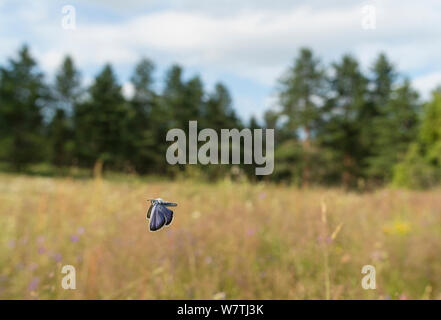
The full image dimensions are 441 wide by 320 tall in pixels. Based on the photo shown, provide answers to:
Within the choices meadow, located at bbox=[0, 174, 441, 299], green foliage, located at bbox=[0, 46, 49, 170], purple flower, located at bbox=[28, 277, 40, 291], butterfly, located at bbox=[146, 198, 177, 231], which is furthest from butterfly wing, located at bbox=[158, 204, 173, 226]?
green foliage, located at bbox=[0, 46, 49, 170]

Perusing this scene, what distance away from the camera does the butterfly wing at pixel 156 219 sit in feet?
0.96

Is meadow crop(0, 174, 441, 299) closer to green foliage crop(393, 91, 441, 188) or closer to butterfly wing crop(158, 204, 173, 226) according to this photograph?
butterfly wing crop(158, 204, 173, 226)

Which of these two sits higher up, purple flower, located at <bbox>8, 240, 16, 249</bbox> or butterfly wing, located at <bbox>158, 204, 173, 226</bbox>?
butterfly wing, located at <bbox>158, 204, 173, 226</bbox>

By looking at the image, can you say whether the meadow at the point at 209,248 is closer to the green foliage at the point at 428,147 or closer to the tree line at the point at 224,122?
the tree line at the point at 224,122

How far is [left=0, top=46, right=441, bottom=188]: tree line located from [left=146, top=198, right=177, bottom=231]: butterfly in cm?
33

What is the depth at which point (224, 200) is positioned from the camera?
3.06 meters

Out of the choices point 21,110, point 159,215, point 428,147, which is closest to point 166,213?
point 159,215

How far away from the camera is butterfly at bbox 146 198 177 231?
0.29 m

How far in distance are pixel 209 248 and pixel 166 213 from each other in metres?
1.91

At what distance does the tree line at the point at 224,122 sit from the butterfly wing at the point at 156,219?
34cm

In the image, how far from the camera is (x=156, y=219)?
0.30 metres

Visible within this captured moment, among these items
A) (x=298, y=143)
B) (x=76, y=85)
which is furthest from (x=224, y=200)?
(x=76, y=85)

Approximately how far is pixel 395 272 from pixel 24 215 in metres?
2.79

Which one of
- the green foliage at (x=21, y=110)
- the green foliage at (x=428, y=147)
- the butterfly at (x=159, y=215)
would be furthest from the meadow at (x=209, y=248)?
the green foliage at (x=21, y=110)
